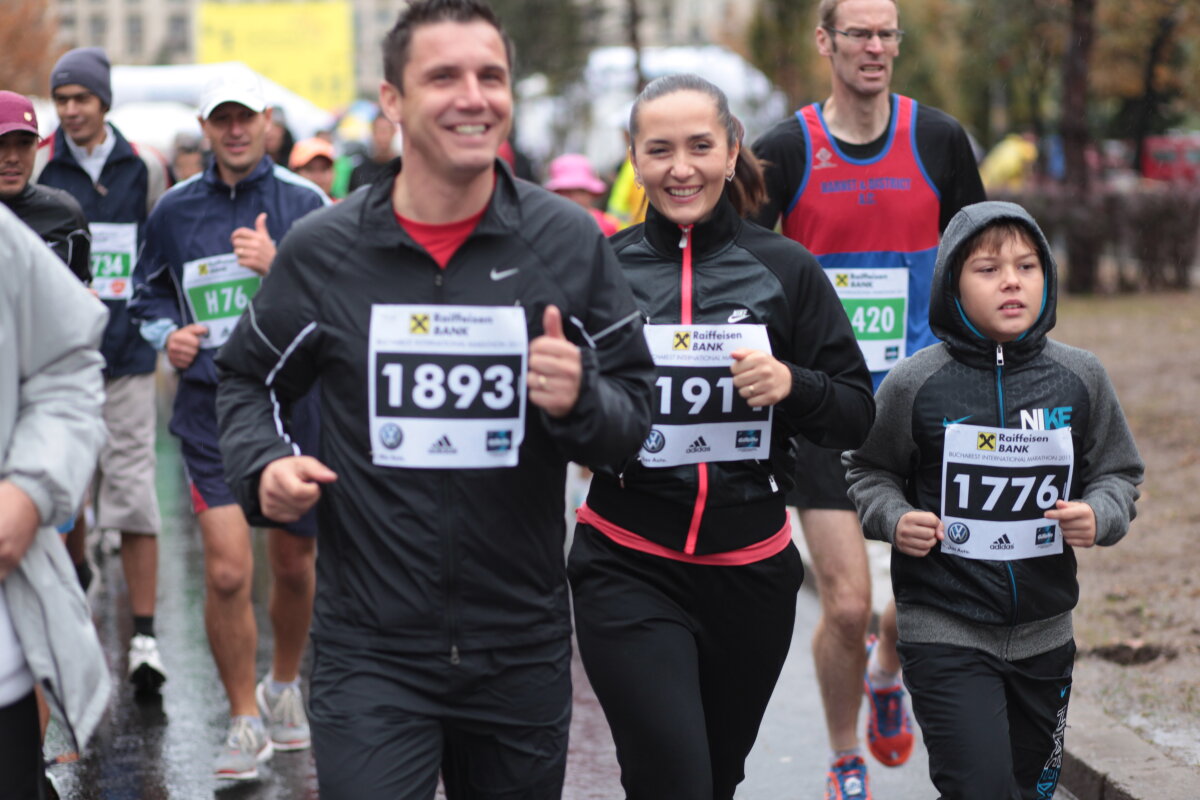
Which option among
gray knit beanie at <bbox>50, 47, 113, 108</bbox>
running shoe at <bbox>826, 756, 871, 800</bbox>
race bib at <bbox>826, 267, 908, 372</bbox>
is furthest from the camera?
gray knit beanie at <bbox>50, 47, 113, 108</bbox>

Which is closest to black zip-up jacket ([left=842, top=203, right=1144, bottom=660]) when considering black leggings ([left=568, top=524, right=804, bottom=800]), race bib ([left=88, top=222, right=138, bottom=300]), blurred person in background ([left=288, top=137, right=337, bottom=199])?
black leggings ([left=568, top=524, right=804, bottom=800])

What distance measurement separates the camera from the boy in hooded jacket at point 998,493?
4242mm

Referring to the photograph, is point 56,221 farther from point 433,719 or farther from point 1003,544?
point 1003,544

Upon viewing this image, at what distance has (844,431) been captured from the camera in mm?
4195

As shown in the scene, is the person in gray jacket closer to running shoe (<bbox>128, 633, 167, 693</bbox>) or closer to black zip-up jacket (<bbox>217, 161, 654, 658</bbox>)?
black zip-up jacket (<bbox>217, 161, 654, 658</bbox>)

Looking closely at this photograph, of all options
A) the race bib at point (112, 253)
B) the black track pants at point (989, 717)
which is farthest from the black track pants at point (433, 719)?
the race bib at point (112, 253)

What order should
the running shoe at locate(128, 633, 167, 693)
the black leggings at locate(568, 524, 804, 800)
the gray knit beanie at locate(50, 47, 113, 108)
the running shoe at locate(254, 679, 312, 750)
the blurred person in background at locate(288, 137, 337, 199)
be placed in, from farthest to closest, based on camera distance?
the blurred person in background at locate(288, 137, 337, 199) → the gray knit beanie at locate(50, 47, 113, 108) → the running shoe at locate(128, 633, 167, 693) → the running shoe at locate(254, 679, 312, 750) → the black leggings at locate(568, 524, 804, 800)

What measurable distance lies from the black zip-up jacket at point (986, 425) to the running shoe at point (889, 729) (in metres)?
1.59

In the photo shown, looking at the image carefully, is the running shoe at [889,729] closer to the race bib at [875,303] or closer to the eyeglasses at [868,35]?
the race bib at [875,303]

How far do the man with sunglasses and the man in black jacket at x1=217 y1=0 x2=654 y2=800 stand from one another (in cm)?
210

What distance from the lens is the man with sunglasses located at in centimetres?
540

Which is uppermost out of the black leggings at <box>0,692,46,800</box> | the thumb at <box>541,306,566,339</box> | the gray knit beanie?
the gray knit beanie

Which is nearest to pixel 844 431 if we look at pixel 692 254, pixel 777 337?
pixel 777 337

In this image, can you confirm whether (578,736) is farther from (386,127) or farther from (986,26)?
(986,26)
